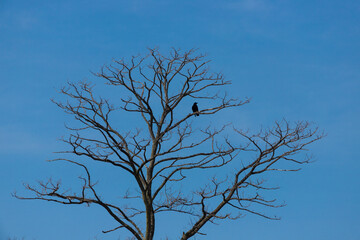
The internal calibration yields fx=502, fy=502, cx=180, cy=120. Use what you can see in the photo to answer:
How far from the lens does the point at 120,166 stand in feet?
34.3

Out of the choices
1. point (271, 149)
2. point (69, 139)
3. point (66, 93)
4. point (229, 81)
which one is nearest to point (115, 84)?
point (66, 93)

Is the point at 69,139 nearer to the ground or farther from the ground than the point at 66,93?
nearer to the ground

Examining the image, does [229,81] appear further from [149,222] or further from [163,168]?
[149,222]

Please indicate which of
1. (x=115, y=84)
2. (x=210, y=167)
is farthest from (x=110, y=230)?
(x=115, y=84)

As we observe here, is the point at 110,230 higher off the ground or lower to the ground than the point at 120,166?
lower

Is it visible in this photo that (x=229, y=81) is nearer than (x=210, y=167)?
No

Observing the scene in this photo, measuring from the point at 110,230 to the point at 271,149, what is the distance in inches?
148

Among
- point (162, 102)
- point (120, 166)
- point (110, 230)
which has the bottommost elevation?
point (110, 230)

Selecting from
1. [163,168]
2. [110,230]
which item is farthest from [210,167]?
[110,230]

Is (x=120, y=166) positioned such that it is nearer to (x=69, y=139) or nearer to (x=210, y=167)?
(x=69, y=139)

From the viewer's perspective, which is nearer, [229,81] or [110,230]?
[110,230]

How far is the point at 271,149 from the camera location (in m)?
10.6

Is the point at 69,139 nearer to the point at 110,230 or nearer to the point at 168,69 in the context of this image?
the point at 110,230

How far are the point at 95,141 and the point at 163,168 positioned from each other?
1.57 m
